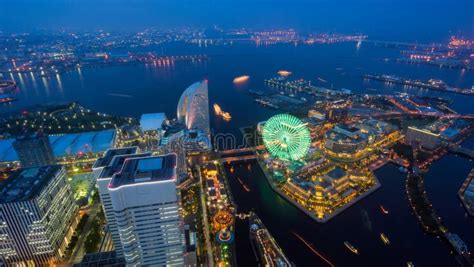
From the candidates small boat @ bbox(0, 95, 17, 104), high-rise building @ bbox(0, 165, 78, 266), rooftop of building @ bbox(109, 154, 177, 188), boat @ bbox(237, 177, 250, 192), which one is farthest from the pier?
small boat @ bbox(0, 95, 17, 104)

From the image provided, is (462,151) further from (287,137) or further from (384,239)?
(287,137)

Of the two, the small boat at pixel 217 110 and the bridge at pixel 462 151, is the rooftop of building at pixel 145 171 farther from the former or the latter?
the bridge at pixel 462 151

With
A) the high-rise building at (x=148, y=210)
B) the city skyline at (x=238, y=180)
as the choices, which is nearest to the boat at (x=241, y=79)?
the city skyline at (x=238, y=180)

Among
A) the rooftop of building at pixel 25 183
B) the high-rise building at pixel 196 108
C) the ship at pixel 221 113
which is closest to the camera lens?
the rooftop of building at pixel 25 183

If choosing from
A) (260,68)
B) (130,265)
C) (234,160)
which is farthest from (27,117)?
(260,68)

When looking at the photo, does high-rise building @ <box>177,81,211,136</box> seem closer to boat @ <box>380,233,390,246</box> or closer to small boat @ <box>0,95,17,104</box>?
boat @ <box>380,233,390,246</box>
